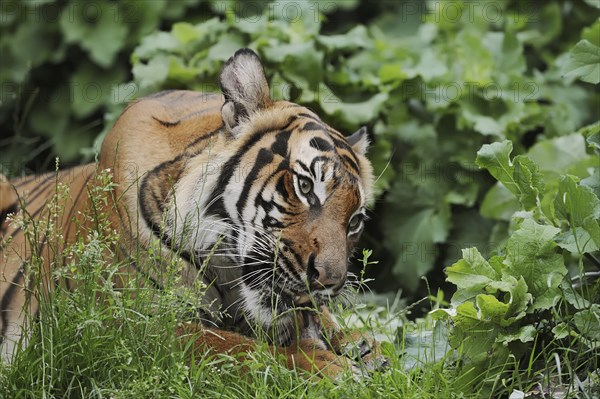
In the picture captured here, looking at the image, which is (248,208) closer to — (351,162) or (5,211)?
(351,162)

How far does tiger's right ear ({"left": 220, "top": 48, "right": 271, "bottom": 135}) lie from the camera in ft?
11.7

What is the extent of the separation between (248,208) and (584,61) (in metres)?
1.46

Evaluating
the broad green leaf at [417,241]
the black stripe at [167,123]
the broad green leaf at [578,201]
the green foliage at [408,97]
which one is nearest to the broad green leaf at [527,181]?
the broad green leaf at [578,201]

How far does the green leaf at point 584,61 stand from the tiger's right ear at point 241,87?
3.97ft

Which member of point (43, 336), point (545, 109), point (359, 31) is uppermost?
point (43, 336)

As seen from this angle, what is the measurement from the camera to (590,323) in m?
3.18

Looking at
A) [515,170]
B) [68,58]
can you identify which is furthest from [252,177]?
[68,58]

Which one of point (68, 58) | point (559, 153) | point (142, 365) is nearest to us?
point (142, 365)

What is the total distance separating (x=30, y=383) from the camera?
10.3 ft

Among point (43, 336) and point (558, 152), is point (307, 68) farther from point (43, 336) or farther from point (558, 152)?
point (43, 336)

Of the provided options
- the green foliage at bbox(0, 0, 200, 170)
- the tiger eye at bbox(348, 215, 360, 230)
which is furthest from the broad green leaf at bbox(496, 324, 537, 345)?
the green foliage at bbox(0, 0, 200, 170)

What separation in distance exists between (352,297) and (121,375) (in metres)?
0.88

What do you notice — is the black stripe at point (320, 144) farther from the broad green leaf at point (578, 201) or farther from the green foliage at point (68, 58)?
the green foliage at point (68, 58)

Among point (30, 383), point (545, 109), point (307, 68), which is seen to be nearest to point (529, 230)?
point (30, 383)
